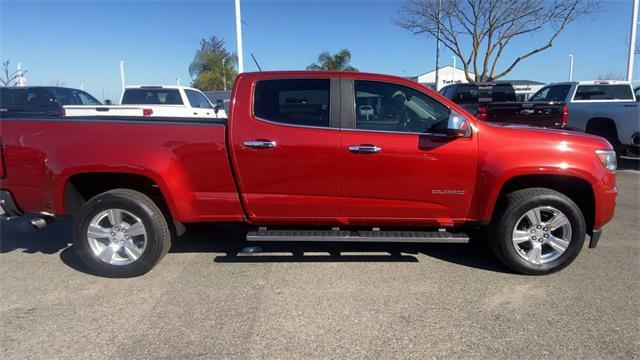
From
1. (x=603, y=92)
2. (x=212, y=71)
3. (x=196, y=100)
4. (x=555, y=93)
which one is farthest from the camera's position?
(x=212, y=71)

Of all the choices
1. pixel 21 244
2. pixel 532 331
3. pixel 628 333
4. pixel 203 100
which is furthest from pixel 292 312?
pixel 203 100

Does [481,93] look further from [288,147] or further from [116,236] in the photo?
[116,236]

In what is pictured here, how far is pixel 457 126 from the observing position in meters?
3.85

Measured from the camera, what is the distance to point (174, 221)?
13.7 feet

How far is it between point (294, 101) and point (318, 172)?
711 millimetres

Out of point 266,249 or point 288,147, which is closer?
point 288,147

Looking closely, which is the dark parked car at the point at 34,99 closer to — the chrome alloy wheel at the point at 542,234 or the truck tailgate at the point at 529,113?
the truck tailgate at the point at 529,113

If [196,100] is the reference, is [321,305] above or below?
below

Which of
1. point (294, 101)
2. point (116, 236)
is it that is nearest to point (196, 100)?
point (116, 236)

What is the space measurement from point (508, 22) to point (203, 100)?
597 inches

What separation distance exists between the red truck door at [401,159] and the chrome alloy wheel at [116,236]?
192 cm

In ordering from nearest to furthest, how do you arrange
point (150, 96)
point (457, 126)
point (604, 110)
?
point (457, 126) → point (604, 110) → point (150, 96)

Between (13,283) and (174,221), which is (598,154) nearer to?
(174,221)

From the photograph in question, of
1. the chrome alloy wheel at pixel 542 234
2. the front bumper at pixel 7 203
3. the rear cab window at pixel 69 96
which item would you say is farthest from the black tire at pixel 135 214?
the rear cab window at pixel 69 96
